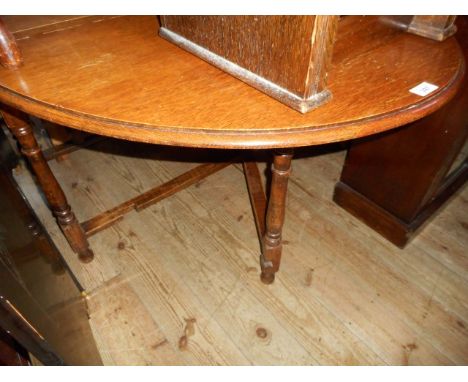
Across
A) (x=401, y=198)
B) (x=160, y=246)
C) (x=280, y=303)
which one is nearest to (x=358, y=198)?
(x=401, y=198)

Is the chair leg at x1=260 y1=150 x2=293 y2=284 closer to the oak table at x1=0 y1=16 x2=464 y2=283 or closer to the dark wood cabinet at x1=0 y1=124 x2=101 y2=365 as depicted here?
the oak table at x1=0 y1=16 x2=464 y2=283

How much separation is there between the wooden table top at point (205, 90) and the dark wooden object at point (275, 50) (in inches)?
1.0

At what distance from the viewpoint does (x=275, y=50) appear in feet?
2.24

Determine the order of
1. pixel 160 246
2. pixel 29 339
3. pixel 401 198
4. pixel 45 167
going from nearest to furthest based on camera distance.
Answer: pixel 29 339 < pixel 45 167 < pixel 401 198 < pixel 160 246

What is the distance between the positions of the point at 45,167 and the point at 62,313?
516 mm

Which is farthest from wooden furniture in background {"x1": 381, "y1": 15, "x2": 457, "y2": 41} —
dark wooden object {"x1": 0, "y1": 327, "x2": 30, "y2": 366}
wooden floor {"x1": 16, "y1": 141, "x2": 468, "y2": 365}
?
dark wooden object {"x1": 0, "y1": 327, "x2": 30, "y2": 366}

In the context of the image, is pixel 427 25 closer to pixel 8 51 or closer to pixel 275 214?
pixel 275 214

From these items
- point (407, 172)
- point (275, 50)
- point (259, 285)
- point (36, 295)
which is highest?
point (275, 50)

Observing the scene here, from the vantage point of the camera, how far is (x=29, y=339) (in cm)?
59

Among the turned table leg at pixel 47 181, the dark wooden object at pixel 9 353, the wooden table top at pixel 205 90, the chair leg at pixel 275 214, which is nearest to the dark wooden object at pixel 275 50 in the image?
the wooden table top at pixel 205 90

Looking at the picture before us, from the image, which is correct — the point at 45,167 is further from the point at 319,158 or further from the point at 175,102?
the point at 319,158

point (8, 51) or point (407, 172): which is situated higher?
point (8, 51)

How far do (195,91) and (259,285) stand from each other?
0.89 metres

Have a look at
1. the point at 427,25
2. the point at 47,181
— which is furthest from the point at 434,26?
the point at 47,181
